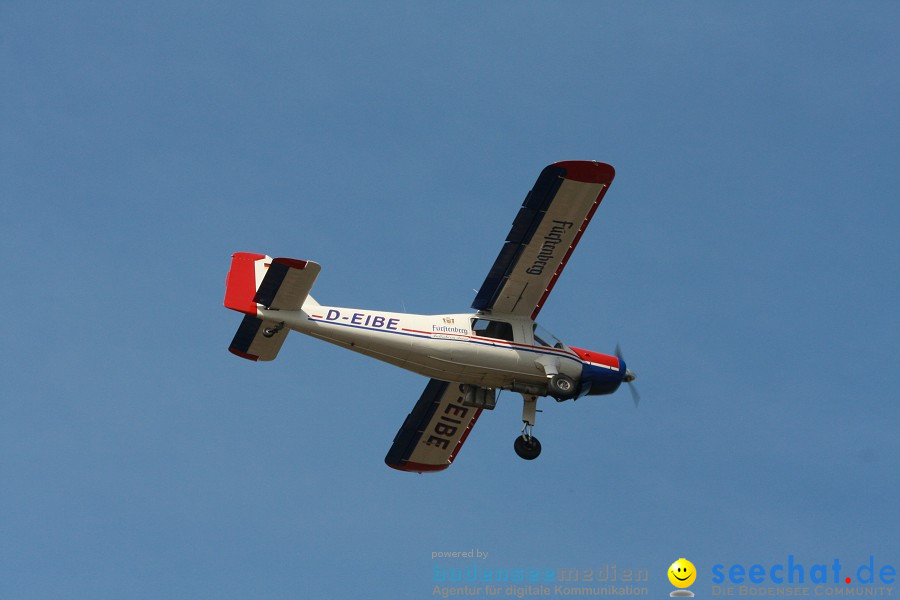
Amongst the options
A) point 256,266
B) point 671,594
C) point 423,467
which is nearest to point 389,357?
point 256,266

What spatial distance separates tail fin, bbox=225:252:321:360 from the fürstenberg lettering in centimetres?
482

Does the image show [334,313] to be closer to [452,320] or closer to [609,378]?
[452,320]

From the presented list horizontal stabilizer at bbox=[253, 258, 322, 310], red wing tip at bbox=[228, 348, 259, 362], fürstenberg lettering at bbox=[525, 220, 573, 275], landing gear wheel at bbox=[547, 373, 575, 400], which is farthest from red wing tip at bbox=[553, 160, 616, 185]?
red wing tip at bbox=[228, 348, 259, 362]

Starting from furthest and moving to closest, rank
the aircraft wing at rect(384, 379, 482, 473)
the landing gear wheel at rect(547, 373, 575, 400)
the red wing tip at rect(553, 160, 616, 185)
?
1. the aircraft wing at rect(384, 379, 482, 473)
2. the landing gear wheel at rect(547, 373, 575, 400)
3. the red wing tip at rect(553, 160, 616, 185)

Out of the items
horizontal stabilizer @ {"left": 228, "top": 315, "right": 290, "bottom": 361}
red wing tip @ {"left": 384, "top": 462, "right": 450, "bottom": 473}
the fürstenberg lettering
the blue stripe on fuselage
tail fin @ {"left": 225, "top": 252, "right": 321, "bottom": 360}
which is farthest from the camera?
red wing tip @ {"left": 384, "top": 462, "right": 450, "bottom": 473}

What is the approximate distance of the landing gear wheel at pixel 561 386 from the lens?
1142 inches

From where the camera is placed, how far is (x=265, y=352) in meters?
29.0

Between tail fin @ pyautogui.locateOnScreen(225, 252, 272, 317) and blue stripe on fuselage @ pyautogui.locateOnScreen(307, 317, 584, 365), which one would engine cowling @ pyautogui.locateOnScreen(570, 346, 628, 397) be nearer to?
blue stripe on fuselage @ pyautogui.locateOnScreen(307, 317, 584, 365)

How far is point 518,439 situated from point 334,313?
5.22 m

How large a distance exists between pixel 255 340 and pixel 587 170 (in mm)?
7830

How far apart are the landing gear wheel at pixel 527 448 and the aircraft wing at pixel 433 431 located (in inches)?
104


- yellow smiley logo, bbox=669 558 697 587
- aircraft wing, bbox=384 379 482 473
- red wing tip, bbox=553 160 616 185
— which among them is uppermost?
red wing tip, bbox=553 160 616 185

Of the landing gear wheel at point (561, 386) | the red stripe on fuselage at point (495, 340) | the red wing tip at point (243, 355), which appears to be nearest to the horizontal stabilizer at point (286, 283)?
the red wing tip at point (243, 355)

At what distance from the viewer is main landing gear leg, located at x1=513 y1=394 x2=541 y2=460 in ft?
97.9
